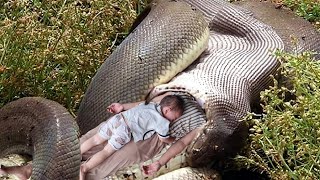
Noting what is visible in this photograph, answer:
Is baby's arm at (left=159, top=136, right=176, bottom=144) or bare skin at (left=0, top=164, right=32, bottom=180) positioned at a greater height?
baby's arm at (left=159, top=136, right=176, bottom=144)

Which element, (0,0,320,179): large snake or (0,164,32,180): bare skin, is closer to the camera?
(0,164,32,180): bare skin

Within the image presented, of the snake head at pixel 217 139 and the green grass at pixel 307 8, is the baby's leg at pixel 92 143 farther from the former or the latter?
the green grass at pixel 307 8

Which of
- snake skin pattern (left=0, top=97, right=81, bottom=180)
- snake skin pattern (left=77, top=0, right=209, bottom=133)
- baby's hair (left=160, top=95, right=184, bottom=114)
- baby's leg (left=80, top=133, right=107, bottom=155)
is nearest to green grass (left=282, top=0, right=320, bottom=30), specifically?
snake skin pattern (left=77, top=0, right=209, bottom=133)

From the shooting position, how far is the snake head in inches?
167

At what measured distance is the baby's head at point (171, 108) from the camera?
4219 millimetres

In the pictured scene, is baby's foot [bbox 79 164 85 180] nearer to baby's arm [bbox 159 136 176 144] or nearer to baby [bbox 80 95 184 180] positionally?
baby [bbox 80 95 184 180]

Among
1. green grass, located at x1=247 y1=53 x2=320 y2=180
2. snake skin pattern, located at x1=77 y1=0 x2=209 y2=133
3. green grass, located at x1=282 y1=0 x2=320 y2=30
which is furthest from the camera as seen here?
green grass, located at x1=282 y1=0 x2=320 y2=30

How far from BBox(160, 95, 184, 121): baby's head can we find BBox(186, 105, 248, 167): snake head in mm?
152

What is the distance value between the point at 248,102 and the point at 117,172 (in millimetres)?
942

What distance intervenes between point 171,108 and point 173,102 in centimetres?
6

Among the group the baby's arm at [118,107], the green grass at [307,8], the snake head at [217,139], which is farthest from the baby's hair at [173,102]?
the green grass at [307,8]

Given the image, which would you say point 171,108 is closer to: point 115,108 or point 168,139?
point 168,139

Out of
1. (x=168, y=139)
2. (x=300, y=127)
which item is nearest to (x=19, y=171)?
(x=168, y=139)

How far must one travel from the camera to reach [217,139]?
14.1 ft
